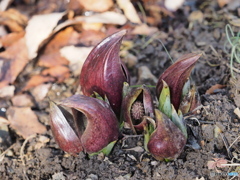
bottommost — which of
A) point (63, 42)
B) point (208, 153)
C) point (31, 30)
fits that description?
point (208, 153)

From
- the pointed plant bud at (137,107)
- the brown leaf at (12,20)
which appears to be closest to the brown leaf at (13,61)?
the brown leaf at (12,20)

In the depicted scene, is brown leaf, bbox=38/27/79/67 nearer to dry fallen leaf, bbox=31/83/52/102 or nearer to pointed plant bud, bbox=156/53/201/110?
dry fallen leaf, bbox=31/83/52/102

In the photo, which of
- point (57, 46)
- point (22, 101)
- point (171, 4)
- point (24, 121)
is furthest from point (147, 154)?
point (171, 4)

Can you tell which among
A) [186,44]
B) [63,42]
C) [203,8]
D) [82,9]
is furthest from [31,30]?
[203,8]

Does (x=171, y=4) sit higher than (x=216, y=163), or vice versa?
(x=171, y=4)

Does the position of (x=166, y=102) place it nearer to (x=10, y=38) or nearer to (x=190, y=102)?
(x=190, y=102)

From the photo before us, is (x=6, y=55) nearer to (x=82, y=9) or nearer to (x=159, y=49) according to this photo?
(x=82, y=9)
